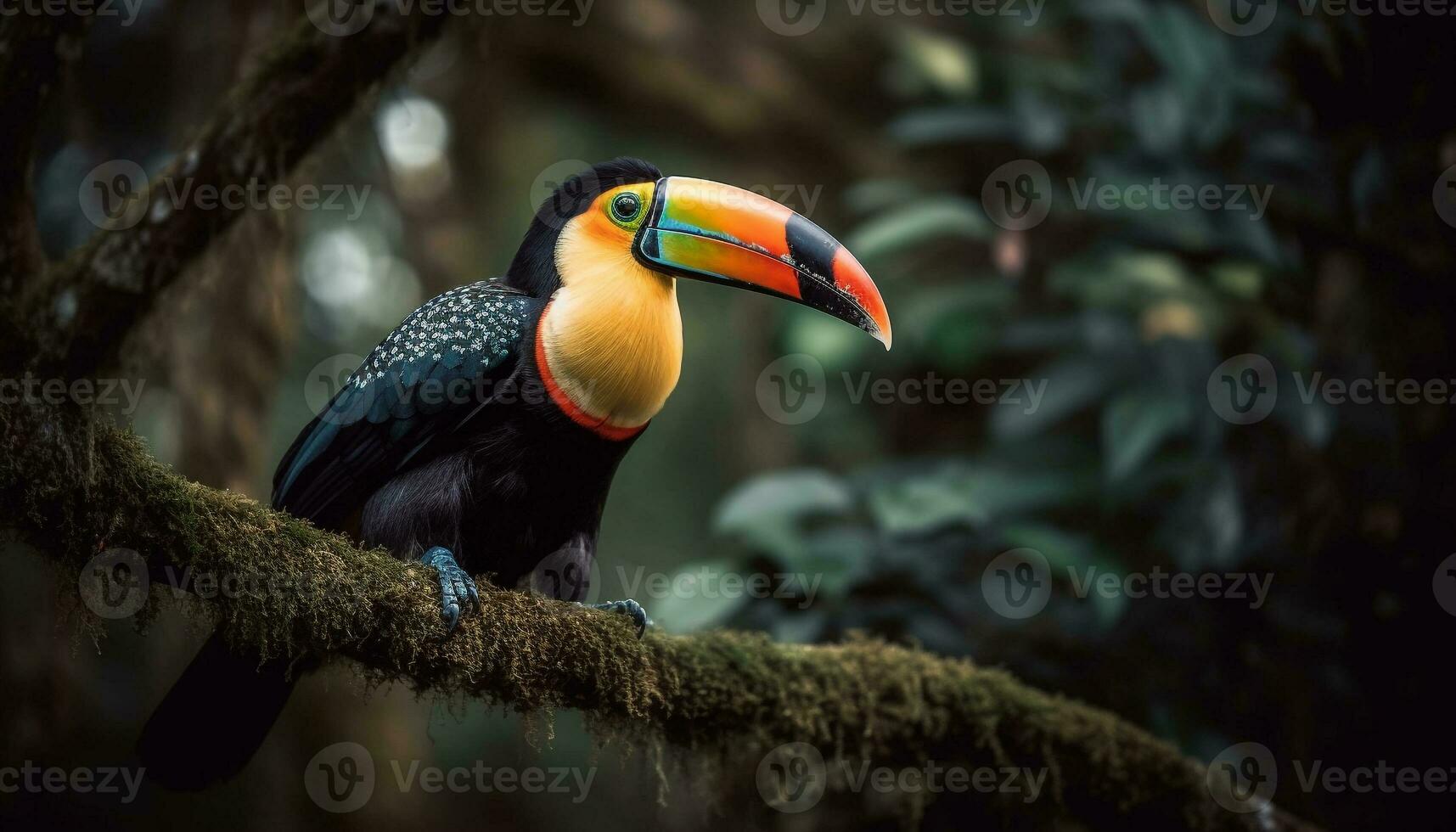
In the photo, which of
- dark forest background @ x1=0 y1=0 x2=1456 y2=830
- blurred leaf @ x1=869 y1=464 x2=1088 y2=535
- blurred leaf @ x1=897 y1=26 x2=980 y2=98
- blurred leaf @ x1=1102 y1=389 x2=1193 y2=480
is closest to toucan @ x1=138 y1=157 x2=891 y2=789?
dark forest background @ x1=0 y1=0 x2=1456 y2=830

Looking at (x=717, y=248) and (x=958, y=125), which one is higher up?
(x=958, y=125)


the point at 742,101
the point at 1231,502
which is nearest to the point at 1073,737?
the point at 1231,502

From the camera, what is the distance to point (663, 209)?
3.59 meters

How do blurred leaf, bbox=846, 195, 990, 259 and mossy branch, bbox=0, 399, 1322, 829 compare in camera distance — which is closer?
mossy branch, bbox=0, 399, 1322, 829

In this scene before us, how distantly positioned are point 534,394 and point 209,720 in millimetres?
1193

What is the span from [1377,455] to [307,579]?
14.2ft

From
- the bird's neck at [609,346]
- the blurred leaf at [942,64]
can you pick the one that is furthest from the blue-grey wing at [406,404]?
the blurred leaf at [942,64]

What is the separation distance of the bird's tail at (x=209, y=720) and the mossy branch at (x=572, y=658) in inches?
19.6

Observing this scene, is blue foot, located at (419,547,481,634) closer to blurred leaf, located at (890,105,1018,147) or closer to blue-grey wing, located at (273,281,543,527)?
blue-grey wing, located at (273,281,543,527)

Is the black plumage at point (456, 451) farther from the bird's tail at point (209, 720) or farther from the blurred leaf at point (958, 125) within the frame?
the blurred leaf at point (958, 125)

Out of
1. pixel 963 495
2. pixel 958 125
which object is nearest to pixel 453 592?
pixel 963 495

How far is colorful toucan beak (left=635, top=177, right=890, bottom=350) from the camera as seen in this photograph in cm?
355

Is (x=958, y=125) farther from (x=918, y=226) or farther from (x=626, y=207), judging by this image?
(x=626, y=207)

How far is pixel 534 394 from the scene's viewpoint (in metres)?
3.32
